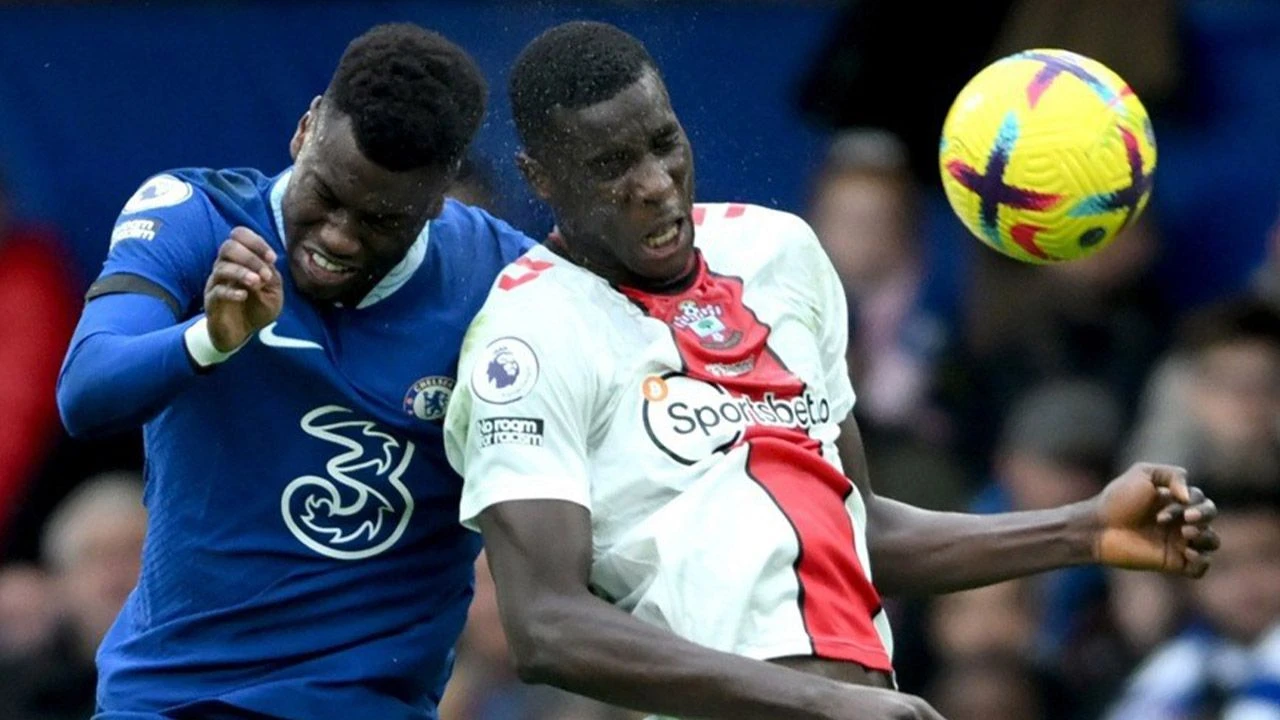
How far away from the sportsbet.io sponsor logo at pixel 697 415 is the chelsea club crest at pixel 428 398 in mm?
503

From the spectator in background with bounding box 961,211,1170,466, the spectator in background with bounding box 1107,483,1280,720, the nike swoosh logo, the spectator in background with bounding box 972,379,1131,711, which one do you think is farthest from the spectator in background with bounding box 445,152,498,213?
the spectator in background with bounding box 961,211,1170,466

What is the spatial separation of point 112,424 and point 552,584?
967 millimetres

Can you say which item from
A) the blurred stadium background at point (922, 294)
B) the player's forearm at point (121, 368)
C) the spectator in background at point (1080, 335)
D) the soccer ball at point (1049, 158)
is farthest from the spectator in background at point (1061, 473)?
the player's forearm at point (121, 368)

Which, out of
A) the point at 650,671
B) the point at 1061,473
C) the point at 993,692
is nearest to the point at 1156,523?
the point at 650,671

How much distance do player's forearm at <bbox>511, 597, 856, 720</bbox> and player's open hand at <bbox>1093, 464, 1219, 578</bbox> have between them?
1.06 m

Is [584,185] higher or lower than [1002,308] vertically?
higher

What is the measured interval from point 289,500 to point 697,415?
0.92 meters

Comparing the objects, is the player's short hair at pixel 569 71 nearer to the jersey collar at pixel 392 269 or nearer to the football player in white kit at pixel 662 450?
the football player in white kit at pixel 662 450

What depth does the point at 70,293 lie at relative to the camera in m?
11.5

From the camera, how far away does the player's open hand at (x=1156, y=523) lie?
625cm

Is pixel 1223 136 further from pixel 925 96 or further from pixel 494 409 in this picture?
pixel 494 409

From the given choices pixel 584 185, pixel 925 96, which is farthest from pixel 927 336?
pixel 584 185

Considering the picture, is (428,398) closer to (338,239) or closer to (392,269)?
(392,269)

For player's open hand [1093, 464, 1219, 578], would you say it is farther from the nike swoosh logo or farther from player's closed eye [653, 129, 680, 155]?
the nike swoosh logo
